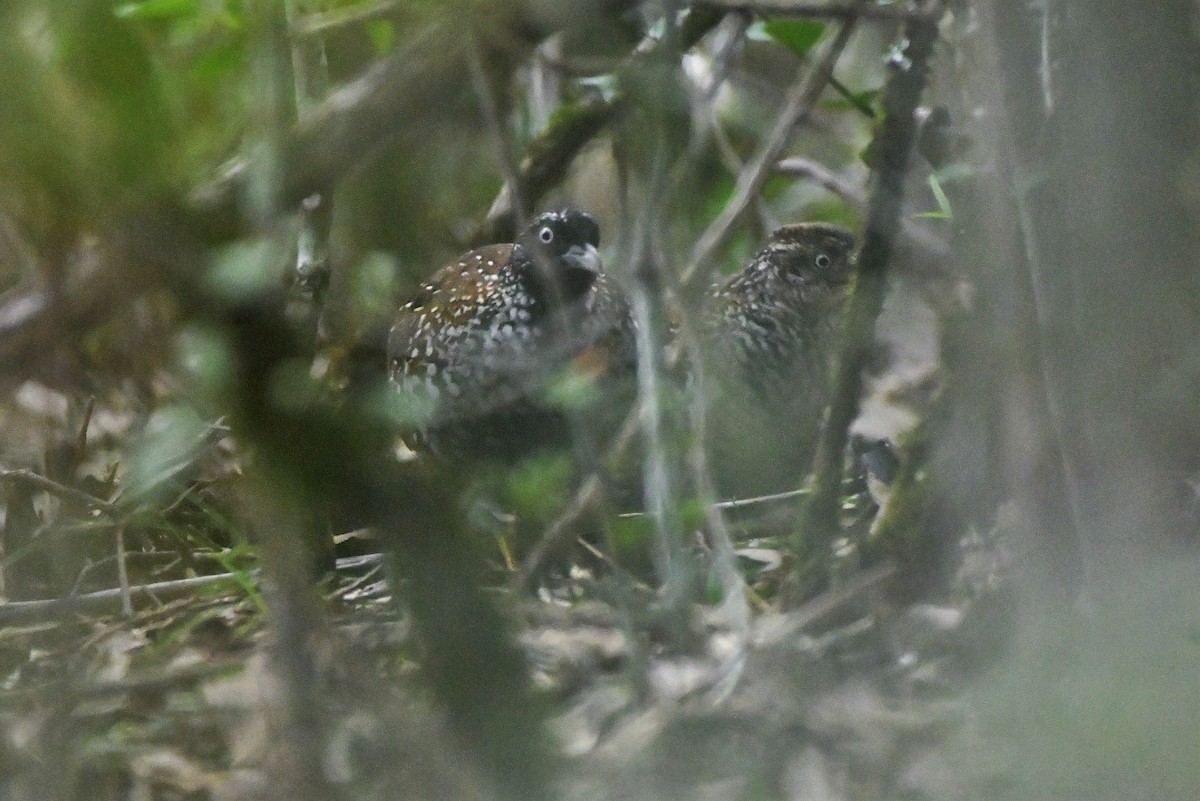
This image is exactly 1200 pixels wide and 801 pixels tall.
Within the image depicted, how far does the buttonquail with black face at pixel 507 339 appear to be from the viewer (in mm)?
3498

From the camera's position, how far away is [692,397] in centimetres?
261

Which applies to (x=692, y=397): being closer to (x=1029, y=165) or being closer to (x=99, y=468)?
(x=1029, y=165)

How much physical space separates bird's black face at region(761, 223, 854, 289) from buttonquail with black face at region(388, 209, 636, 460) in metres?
0.63

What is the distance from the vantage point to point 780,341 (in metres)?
4.32

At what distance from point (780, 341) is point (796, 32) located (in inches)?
39.9

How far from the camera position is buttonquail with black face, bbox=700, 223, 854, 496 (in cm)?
376

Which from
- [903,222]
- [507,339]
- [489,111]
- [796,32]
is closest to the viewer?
[489,111]

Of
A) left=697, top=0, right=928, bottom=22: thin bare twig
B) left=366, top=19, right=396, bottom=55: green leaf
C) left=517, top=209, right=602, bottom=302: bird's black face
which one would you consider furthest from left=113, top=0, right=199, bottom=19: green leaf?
left=517, top=209, right=602, bottom=302: bird's black face

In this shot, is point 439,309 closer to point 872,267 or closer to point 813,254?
point 813,254

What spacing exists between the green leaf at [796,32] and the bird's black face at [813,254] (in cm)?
74

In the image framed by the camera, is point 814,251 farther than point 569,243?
Yes

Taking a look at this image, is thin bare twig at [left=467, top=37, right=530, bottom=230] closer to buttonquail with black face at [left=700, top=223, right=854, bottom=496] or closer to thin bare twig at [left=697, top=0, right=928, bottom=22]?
thin bare twig at [left=697, top=0, right=928, bottom=22]

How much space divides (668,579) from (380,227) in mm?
681

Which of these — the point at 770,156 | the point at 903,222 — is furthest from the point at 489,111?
the point at 903,222
